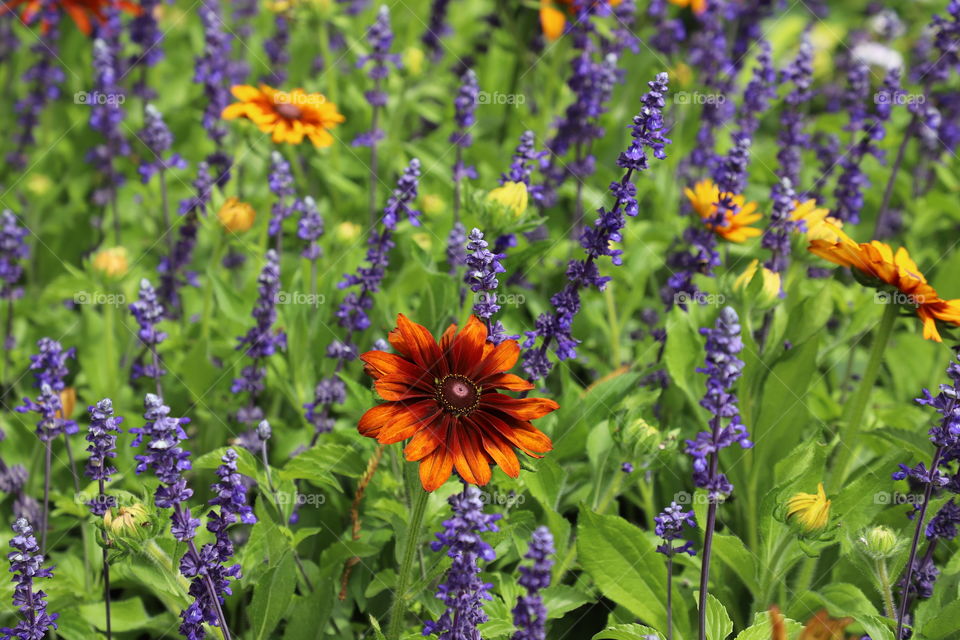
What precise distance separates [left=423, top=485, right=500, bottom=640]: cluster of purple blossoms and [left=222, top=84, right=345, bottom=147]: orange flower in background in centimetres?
173

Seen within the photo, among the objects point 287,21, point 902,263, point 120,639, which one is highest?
point 287,21

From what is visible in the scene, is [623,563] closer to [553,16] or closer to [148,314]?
[148,314]

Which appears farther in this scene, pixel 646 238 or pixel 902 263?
pixel 646 238

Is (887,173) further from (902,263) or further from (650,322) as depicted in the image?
(902,263)

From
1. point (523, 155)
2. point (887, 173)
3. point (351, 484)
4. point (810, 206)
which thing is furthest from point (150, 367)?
point (887, 173)

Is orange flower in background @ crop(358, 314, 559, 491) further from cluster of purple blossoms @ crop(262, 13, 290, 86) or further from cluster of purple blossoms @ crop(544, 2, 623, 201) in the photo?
cluster of purple blossoms @ crop(262, 13, 290, 86)

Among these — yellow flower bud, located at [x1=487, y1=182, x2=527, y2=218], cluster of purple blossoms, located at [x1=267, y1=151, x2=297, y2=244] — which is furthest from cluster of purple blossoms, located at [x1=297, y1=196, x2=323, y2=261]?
yellow flower bud, located at [x1=487, y1=182, x2=527, y2=218]

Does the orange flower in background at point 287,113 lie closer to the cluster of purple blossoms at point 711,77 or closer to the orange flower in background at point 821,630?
the cluster of purple blossoms at point 711,77

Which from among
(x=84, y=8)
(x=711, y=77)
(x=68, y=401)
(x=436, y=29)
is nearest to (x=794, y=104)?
(x=711, y=77)

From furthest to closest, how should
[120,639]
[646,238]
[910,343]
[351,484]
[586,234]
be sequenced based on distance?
[646,238]
[910,343]
[351,484]
[120,639]
[586,234]

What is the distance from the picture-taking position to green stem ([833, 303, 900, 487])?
2.69m

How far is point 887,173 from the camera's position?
15.0 feet

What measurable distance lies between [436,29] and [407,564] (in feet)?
10.8

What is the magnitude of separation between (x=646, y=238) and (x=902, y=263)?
1514 mm
